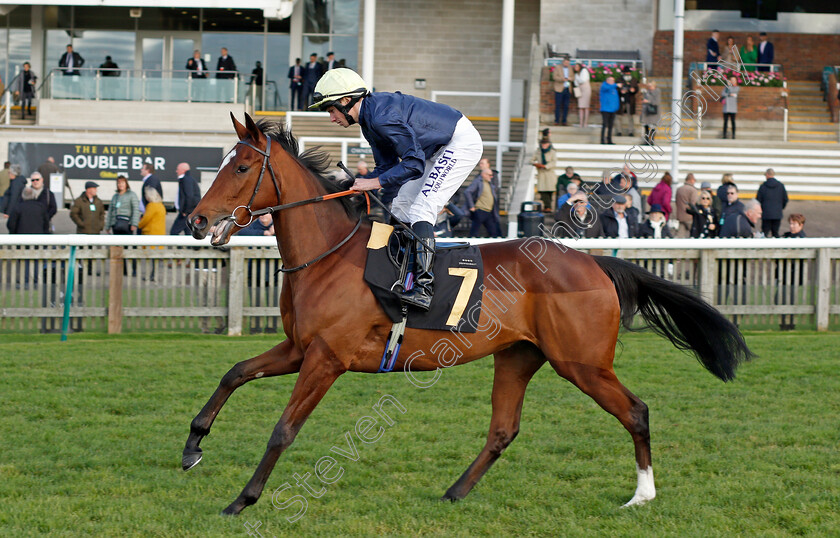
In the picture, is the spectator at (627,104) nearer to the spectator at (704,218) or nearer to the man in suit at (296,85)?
the spectator at (704,218)

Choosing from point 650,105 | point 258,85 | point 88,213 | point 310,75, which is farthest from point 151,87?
point 650,105

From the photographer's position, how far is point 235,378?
458 centimetres

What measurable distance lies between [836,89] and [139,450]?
18.9 metres

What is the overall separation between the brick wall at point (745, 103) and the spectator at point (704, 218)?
6863 millimetres

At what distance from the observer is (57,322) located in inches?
355

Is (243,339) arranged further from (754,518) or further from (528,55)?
(528,55)

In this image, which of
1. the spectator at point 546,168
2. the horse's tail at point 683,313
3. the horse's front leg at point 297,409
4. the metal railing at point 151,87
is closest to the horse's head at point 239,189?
the horse's front leg at point 297,409

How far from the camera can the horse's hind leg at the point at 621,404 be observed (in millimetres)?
4637

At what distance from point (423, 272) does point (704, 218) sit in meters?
8.10

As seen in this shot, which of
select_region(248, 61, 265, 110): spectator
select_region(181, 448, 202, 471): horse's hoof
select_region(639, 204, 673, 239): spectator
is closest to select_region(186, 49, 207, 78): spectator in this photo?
select_region(248, 61, 265, 110): spectator

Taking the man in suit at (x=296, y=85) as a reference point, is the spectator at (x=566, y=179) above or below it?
below

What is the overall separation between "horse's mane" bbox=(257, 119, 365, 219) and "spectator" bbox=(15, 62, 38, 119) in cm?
1808

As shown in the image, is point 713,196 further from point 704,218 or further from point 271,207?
point 271,207

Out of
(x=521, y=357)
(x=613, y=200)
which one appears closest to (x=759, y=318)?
(x=613, y=200)
